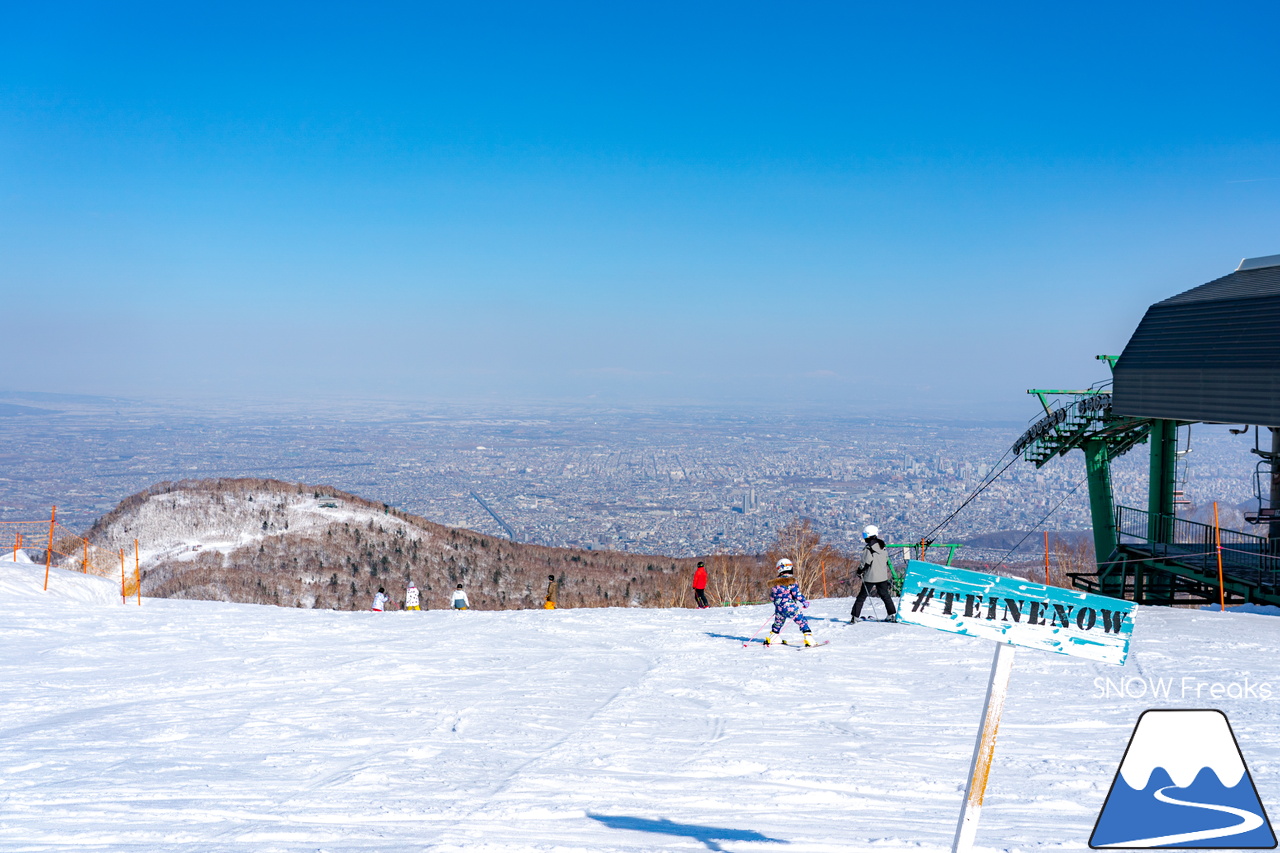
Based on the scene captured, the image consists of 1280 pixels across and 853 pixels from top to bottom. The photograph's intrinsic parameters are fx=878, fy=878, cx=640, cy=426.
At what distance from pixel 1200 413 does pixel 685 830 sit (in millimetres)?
21629

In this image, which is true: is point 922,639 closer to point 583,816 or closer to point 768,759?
point 768,759

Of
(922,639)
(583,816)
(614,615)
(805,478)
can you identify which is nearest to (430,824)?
(583,816)

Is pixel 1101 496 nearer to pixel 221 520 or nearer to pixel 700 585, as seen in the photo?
pixel 700 585

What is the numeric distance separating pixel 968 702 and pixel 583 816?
5.72 m

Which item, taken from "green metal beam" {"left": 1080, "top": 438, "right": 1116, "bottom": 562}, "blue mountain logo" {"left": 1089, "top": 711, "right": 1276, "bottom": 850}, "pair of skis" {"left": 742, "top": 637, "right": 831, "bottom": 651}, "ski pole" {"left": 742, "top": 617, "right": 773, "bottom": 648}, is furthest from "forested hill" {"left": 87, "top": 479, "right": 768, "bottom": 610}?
"blue mountain logo" {"left": 1089, "top": 711, "right": 1276, "bottom": 850}

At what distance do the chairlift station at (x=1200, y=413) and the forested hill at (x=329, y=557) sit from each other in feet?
66.9

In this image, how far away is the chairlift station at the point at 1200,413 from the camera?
820 inches

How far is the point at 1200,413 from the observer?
73.3 feet

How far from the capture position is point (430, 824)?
20.8 feet

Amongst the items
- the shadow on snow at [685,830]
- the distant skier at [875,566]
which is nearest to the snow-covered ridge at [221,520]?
the distant skier at [875,566]

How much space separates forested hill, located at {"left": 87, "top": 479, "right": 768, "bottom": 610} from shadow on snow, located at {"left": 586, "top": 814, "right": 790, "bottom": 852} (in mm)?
36424

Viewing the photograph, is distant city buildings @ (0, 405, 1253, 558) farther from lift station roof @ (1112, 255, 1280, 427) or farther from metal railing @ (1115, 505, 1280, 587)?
lift station roof @ (1112, 255, 1280, 427)

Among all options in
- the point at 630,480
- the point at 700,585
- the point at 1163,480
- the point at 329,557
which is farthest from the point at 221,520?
the point at 630,480
